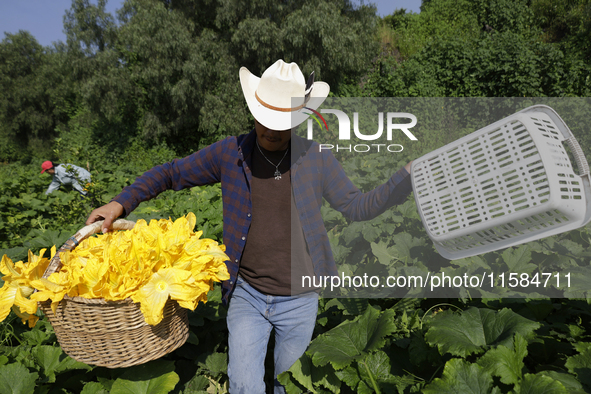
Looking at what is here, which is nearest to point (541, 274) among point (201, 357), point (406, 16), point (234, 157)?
point (234, 157)

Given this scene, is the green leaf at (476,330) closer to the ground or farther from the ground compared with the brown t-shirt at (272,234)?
closer to the ground

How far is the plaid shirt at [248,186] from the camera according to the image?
2291mm

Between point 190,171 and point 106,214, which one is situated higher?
point 190,171

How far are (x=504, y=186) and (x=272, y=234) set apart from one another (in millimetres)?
1227

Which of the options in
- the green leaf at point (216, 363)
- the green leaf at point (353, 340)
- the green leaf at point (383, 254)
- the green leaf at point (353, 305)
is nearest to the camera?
the green leaf at point (353, 340)

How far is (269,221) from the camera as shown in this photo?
7.59 feet

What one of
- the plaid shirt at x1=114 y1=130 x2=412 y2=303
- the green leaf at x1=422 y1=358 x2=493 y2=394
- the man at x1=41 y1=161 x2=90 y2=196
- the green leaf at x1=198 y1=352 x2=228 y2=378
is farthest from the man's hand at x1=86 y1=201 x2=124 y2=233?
the man at x1=41 y1=161 x2=90 y2=196

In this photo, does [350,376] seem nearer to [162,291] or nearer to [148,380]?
[162,291]

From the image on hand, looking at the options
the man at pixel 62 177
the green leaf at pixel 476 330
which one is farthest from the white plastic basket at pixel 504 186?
the man at pixel 62 177

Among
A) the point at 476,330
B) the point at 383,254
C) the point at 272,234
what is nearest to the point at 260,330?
the point at 272,234

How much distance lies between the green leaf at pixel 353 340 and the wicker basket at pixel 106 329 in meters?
0.66

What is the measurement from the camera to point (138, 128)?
56.2ft

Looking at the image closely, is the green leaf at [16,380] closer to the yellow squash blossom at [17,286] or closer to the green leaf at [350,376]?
the yellow squash blossom at [17,286]

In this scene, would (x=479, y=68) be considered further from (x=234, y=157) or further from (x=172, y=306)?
(x=172, y=306)
